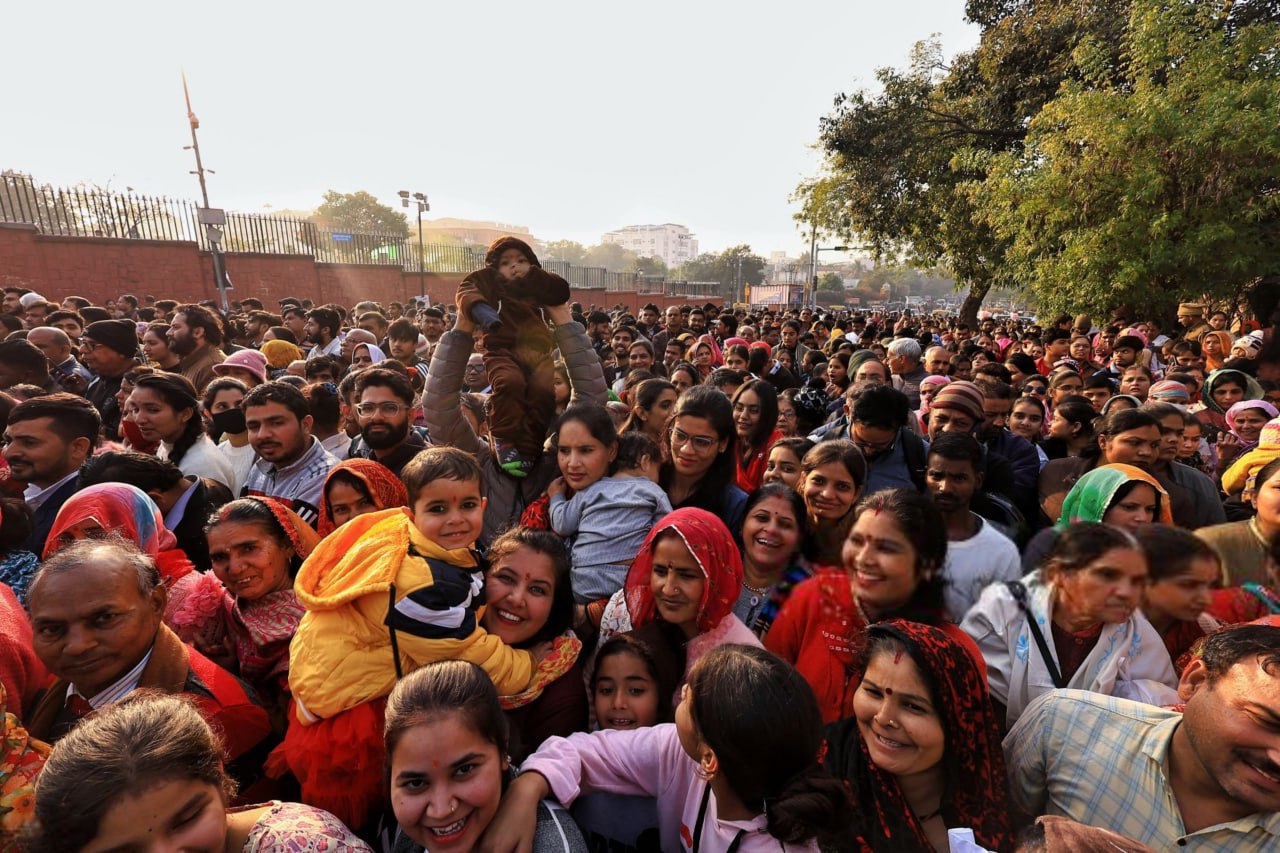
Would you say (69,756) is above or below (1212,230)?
below

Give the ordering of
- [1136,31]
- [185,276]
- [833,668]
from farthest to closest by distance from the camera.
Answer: [185,276] → [1136,31] → [833,668]

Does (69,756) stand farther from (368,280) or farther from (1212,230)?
(368,280)

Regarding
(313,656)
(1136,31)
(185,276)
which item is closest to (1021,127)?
(1136,31)

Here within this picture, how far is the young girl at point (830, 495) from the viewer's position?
8.68ft

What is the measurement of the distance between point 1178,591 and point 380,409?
11.2ft

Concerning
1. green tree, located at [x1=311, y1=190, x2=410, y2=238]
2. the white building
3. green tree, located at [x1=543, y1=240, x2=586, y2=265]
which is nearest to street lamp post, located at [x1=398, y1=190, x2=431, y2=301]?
green tree, located at [x1=311, y1=190, x2=410, y2=238]

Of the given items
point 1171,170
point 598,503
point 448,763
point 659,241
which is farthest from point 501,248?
point 659,241

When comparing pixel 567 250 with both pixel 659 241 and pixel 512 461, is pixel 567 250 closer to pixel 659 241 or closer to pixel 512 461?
pixel 659 241

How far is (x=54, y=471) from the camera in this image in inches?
107

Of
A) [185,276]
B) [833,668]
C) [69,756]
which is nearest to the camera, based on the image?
[69,756]

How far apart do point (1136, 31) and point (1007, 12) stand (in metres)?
7.91

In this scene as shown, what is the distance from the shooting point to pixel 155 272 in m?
14.7

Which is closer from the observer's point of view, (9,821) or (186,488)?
(9,821)

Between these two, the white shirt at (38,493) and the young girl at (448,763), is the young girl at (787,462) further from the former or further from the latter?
the white shirt at (38,493)
